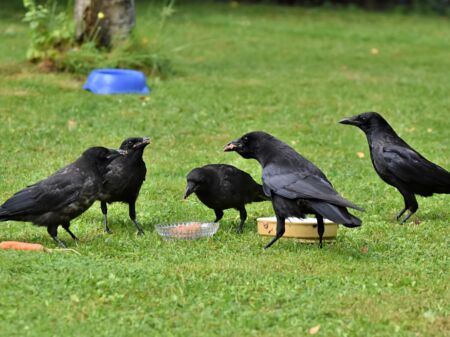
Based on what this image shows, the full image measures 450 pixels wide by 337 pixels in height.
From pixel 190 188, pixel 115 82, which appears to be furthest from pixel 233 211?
pixel 115 82

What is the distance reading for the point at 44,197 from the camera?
863 cm

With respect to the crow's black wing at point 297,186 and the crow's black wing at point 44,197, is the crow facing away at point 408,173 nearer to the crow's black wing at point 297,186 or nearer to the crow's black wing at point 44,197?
the crow's black wing at point 297,186

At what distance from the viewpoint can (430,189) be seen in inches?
408

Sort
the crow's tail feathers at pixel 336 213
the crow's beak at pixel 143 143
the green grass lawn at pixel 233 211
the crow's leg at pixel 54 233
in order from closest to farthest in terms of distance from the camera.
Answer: the green grass lawn at pixel 233 211 → the crow's tail feathers at pixel 336 213 → the crow's leg at pixel 54 233 → the crow's beak at pixel 143 143

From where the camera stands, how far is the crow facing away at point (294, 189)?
8.30 m

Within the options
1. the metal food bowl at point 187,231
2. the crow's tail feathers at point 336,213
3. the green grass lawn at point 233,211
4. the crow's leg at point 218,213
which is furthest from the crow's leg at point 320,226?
the crow's leg at point 218,213

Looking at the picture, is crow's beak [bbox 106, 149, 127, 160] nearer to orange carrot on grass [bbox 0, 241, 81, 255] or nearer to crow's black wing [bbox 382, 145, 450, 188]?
orange carrot on grass [bbox 0, 241, 81, 255]

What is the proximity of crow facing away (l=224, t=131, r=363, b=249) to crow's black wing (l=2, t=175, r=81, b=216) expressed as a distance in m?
1.78

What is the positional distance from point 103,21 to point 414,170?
28.1ft

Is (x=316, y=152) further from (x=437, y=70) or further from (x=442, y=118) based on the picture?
(x=437, y=70)

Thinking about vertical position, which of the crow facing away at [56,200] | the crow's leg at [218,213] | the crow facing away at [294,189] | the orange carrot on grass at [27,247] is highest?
the crow facing away at [294,189]

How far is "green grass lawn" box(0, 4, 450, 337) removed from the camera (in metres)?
6.86

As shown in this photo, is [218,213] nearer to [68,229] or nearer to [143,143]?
[143,143]

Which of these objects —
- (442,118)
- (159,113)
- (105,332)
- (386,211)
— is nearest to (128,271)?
(105,332)
